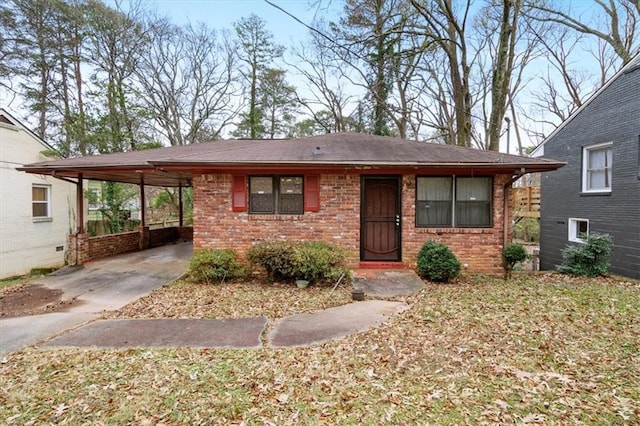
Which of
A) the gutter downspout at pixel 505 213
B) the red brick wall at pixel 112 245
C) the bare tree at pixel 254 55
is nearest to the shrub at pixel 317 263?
the gutter downspout at pixel 505 213

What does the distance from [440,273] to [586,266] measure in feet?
11.5

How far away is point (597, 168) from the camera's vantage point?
376 inches

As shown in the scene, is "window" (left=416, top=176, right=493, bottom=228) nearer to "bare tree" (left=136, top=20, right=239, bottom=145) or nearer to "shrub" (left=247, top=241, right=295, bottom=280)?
"shrub" (left=247, top=241, right=295, bottom=280)

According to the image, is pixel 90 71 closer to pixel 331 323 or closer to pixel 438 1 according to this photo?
pixel 438 1

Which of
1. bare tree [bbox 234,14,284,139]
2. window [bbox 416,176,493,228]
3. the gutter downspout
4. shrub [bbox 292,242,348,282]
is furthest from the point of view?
bare tree [bbox 234,14,284,139]

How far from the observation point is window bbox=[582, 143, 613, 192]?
9.20 meters

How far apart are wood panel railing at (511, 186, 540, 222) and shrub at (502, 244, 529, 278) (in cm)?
941

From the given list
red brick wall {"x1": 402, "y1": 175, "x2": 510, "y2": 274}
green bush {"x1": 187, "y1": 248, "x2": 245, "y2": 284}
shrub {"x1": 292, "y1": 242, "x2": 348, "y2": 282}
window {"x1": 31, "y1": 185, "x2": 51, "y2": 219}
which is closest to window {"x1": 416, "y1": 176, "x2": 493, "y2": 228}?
red brick wall {"x1": 402, "y1": 175, "x2": 510, "y2": 274}

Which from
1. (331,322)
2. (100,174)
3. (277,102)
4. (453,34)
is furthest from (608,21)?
(100,174)

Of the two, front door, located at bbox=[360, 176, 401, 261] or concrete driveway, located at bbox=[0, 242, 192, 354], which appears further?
front door, located at bbox=[360, 176, 401, 261]

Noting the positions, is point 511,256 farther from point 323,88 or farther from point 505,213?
point 323,88

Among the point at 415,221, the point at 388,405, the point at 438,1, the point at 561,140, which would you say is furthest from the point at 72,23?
the point at 561,140

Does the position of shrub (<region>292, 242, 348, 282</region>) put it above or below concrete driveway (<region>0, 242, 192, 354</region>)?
above

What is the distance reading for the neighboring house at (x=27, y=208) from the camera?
1052cm
